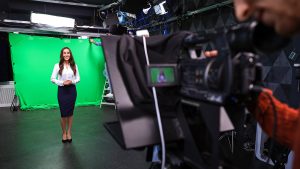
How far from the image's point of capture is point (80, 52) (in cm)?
706

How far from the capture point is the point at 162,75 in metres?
0.71

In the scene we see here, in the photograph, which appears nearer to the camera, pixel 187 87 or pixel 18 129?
pixel 187 87

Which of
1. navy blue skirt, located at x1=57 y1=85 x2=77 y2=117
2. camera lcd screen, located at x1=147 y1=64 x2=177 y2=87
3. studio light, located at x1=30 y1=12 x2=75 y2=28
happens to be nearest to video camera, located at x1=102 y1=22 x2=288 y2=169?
camera lcd screen, located at x1=147 y1=64 x2=177 y2=87

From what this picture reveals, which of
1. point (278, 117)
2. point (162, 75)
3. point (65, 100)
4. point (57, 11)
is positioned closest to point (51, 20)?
point (57, 11)

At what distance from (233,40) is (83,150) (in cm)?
322

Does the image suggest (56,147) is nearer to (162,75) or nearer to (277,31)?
(162,75)

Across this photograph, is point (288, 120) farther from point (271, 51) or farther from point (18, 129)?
point (18, 129)

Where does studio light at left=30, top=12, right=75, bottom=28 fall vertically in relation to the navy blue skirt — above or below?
above

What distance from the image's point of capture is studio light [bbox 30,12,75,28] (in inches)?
230

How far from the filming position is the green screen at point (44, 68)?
6285 millimetres

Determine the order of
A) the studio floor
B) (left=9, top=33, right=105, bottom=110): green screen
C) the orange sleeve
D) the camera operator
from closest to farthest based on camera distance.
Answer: the camera operator < the orange sleeve < the studio floor < (left=9, top=33, right=105, bottom=110): green screen

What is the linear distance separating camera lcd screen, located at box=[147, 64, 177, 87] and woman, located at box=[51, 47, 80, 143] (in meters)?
3.22

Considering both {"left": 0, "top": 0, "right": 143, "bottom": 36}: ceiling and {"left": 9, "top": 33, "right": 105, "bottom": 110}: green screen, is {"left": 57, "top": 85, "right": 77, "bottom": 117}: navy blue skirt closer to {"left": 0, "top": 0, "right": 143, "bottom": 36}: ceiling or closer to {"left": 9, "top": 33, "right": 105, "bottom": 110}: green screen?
{"left": 9, "top": 33, "right": 105, "bottom": 110}: green screen

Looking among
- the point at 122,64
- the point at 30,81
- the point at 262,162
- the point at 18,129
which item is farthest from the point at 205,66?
the point at 30,81
